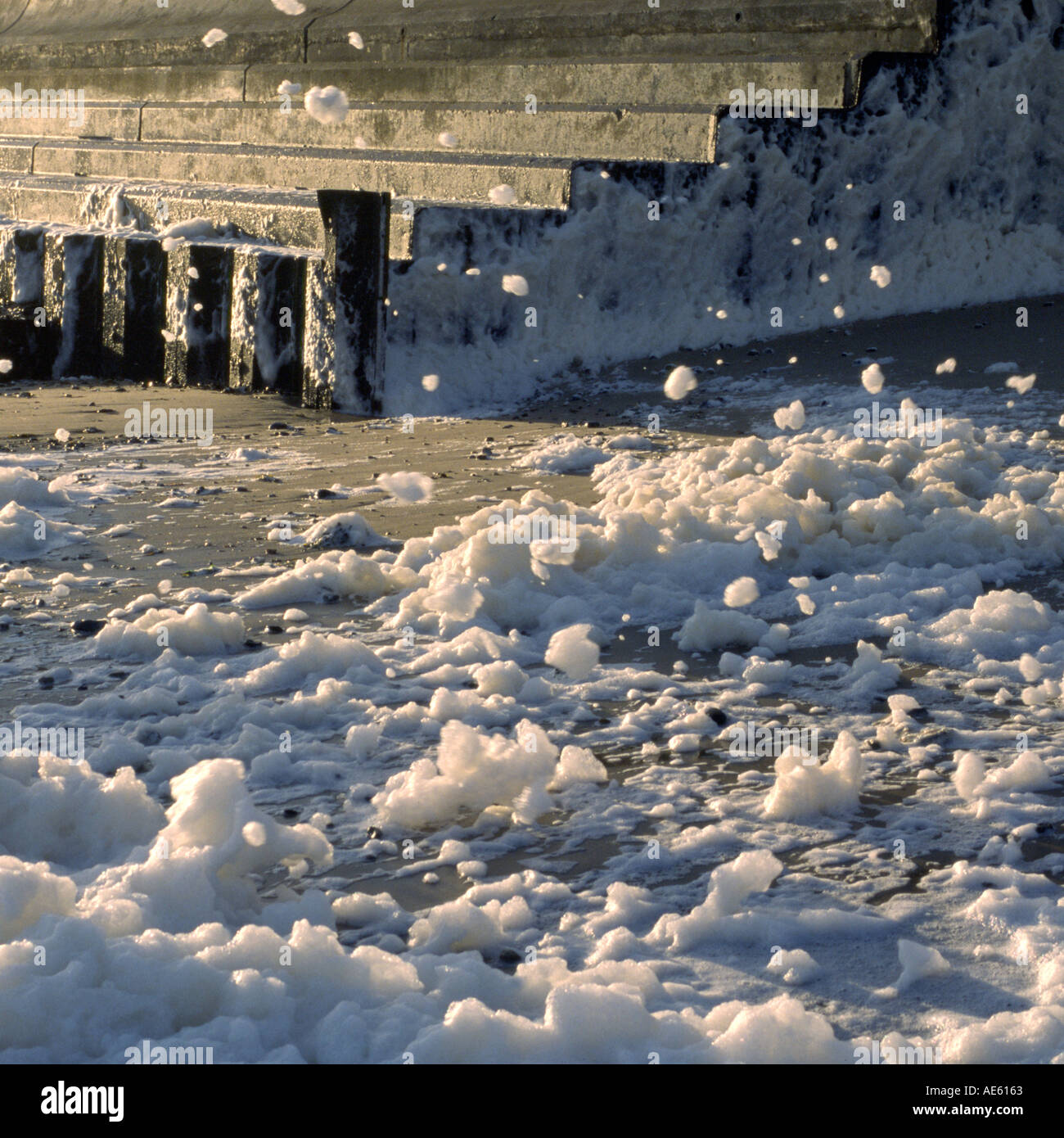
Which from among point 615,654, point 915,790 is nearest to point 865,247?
point 615,654

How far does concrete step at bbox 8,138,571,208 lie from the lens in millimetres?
7004

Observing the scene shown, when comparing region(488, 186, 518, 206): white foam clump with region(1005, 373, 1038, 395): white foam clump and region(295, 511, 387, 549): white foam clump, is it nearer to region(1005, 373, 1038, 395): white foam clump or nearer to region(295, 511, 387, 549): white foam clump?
region(1005, 373, 1038, 395): white foam clump

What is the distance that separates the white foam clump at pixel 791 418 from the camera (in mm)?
5113

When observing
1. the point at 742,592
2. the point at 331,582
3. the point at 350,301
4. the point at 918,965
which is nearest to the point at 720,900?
the point at 918,965

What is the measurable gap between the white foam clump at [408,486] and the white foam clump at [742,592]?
1440 mm

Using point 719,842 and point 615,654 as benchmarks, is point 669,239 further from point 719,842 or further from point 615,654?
point 719,842

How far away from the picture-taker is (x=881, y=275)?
7.19 meters

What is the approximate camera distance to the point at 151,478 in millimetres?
5121

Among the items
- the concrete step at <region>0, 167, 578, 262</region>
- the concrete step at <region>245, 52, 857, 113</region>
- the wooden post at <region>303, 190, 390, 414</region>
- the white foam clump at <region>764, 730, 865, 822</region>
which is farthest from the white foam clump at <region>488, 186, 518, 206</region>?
the white foam clump at <region>764, 730, 865, 822</region>

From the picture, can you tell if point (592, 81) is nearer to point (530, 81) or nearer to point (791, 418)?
point (530, 81)

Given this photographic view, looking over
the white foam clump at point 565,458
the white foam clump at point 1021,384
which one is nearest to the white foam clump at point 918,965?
the white foam clump at point 565,458

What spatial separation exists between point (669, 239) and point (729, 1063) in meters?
5.76

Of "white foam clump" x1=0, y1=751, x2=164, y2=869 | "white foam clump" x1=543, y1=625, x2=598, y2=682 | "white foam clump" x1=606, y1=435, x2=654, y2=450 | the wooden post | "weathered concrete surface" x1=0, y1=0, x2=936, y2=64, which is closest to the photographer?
"white foam clump" x1=0, y1=751, x2=164, y2=869

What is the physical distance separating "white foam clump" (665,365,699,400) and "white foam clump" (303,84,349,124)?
12.4ft
